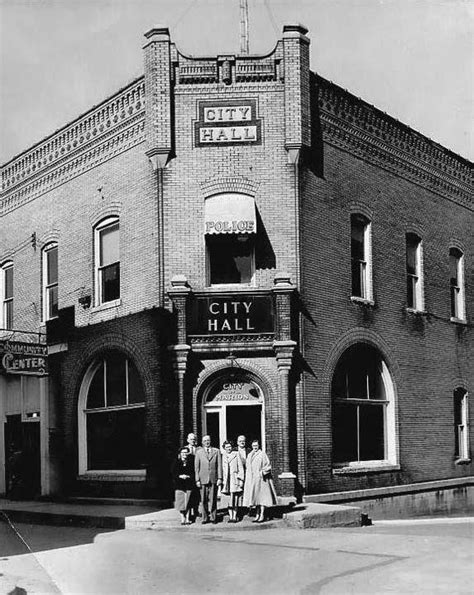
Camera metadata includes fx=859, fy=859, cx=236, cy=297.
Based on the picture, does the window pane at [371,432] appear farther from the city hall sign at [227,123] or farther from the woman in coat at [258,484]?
the city hall sign at [227,123]

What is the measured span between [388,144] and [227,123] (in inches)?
211

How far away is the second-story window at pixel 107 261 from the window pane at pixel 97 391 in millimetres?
1801

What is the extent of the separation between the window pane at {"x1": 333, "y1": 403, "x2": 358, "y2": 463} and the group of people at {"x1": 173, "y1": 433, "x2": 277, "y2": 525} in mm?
3793

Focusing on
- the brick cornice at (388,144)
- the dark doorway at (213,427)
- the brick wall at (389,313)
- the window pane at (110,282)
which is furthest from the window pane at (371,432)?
the window pane at (110,282)

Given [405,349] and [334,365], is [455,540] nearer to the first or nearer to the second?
[334,365]

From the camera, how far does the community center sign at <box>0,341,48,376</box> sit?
20797 millimetres

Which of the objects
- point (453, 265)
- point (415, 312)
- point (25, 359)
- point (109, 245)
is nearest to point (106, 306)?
point (109, 245)

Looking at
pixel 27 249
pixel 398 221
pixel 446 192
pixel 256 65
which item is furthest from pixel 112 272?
pixel 446 192

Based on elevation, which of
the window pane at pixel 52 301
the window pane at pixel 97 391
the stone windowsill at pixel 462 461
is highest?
the window pane at pixel 52 301

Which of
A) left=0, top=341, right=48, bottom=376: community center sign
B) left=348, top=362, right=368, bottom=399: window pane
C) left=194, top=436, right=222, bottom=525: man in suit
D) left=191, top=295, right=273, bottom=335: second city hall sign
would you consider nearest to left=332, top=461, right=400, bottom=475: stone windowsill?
left=348, top=362, right=368, bottom=399: window pane

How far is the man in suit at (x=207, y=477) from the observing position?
16453 millimetres

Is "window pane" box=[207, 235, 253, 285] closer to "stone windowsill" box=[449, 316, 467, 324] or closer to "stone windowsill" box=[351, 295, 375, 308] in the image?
"stone windowsill" box=[351, 295, 375, 308]

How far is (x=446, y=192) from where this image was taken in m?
25.3

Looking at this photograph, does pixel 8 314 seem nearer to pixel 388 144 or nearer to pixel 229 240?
pixel 229 240
